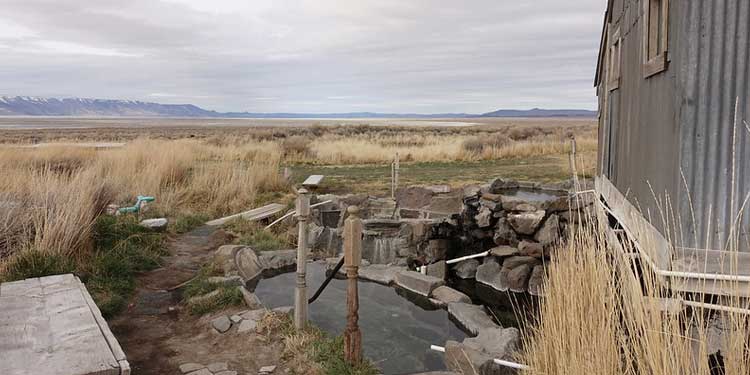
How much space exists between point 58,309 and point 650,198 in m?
4.45

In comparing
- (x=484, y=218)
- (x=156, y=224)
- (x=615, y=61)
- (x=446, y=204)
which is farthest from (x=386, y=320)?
(x=615, y=61)

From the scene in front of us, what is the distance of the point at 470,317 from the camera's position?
17.7 feet

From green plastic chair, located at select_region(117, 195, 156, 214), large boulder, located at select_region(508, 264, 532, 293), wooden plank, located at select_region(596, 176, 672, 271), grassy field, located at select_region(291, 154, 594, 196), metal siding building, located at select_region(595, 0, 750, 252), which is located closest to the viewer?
wooden plank, located at select_region(596, 176, 672, 271)

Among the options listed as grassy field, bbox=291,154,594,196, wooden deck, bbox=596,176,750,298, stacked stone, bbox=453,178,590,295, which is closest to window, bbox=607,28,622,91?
stacked stone, bbox=453,178,590,295

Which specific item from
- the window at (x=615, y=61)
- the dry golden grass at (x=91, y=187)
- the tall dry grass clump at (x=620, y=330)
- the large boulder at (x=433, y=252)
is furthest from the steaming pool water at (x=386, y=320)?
the window at (x=615, y=61)

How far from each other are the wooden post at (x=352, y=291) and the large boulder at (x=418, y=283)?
2.31m

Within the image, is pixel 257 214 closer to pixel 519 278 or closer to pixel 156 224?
pixel 156 224

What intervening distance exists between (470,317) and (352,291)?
71.7 inches

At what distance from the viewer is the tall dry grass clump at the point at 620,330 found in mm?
2045

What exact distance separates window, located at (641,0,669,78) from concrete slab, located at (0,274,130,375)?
401 centimetres

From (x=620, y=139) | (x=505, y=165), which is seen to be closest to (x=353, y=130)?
(x=505, y=165)

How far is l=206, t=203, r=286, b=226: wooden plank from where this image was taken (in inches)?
358

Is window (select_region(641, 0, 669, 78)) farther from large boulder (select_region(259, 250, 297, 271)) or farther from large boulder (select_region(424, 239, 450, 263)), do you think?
large boulder (select_region(259, 250, 297, 271))

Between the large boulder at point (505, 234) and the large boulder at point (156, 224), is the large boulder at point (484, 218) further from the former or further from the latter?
the large boulder at point (156, 224)
